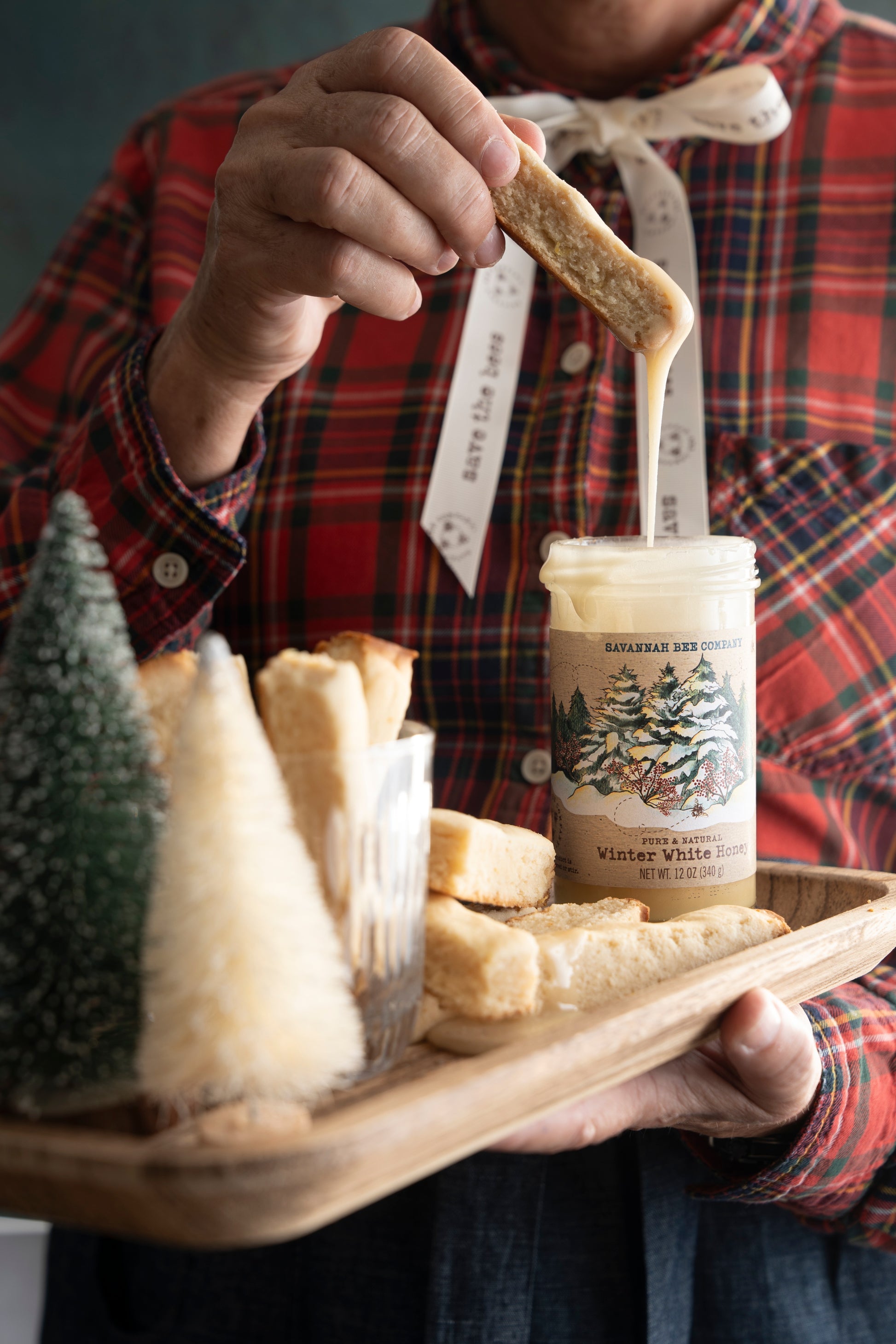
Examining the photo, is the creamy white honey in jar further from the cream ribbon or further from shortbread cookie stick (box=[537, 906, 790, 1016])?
the cream ribbon

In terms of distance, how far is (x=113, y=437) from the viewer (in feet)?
2.33

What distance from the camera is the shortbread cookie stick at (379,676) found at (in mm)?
392

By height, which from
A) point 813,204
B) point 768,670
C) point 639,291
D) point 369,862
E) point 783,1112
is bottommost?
point 783,1112

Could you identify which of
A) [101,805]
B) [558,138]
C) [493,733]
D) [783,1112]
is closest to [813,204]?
[558,138]

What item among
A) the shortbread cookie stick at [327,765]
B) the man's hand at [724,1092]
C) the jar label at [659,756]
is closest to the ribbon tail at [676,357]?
the jar label at [659,756]

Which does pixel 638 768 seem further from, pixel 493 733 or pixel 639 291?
pixel 493 733

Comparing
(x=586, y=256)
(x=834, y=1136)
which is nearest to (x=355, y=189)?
(x=586, y=256)

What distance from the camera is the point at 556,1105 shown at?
347mm

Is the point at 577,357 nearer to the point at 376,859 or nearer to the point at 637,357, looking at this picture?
the point at 637,357

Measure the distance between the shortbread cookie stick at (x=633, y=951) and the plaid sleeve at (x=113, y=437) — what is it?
0.36m

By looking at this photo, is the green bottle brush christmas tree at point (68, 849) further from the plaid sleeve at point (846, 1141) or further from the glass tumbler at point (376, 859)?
the plaid sleeve at point (846, 1141)

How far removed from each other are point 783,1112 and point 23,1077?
39cm

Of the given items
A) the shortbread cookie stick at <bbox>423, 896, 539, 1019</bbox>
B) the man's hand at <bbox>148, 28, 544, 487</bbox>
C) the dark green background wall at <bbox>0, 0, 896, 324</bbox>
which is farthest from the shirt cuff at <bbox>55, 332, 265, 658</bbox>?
the dark green background wall at <bbox>0, 0, 896, 324</bbox>

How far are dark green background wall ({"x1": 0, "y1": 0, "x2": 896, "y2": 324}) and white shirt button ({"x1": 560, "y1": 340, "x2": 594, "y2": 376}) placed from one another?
921 mm
